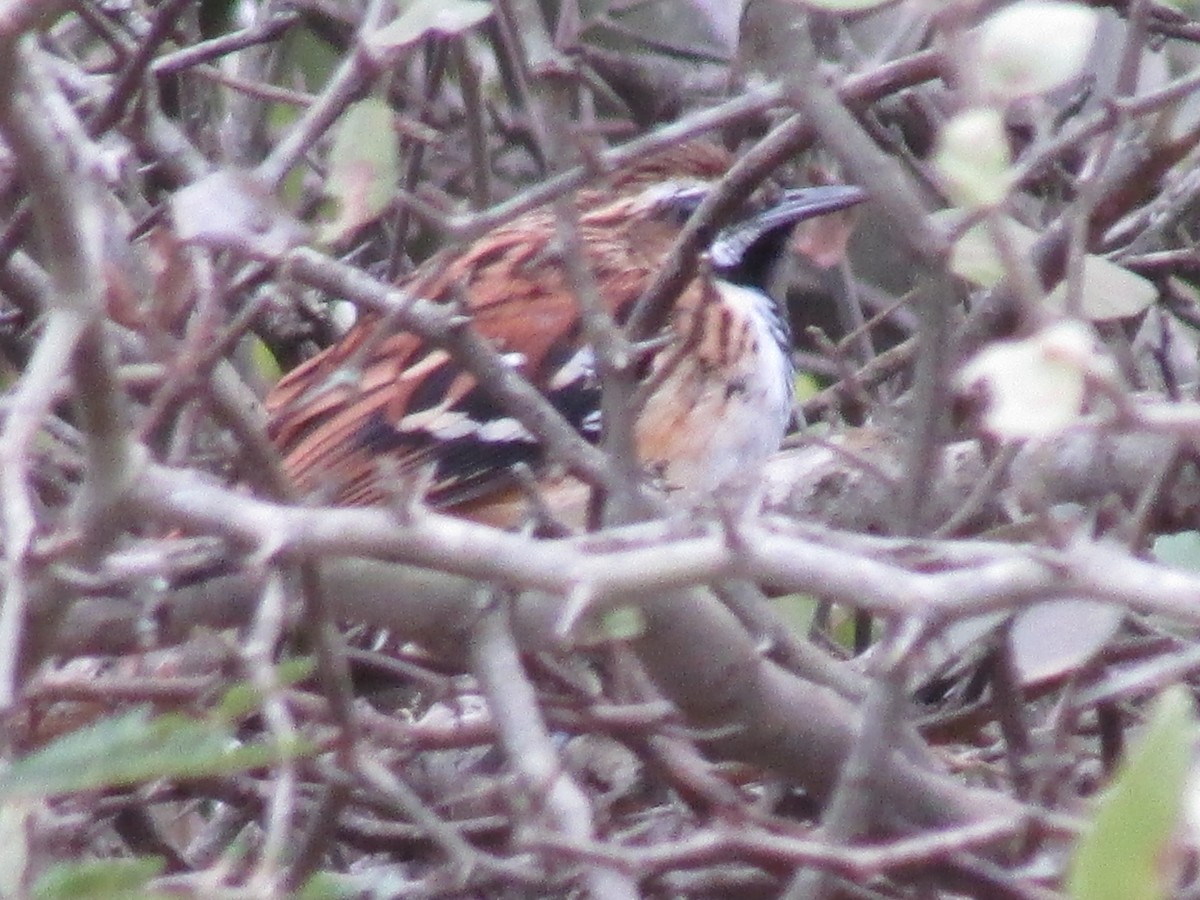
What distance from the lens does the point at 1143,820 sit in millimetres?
1306

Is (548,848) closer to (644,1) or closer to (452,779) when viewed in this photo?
(452,779)

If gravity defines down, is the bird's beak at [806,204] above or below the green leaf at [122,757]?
below

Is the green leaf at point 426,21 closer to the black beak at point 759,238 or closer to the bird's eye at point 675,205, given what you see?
the black beak at point 759,238

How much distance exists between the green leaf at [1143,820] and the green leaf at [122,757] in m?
0.71

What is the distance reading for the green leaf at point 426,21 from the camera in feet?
8.60

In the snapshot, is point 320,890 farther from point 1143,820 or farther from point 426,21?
point 426,21

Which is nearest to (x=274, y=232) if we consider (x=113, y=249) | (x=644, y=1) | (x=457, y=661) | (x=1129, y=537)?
(x=113, y=249)

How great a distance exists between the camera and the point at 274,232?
214cm

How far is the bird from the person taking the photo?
3812 mm

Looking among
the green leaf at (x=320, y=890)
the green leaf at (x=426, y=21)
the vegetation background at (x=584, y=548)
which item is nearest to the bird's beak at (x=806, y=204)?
the vegetation background at (x=584, y=548)

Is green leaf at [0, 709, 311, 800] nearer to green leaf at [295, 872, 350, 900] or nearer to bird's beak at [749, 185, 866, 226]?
green leaf at [295, 872, 350, 900]

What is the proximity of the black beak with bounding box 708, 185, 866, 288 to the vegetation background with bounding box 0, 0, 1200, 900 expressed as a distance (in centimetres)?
17

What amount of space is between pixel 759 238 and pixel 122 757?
2897 millimetres

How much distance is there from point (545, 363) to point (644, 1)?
919 mm
